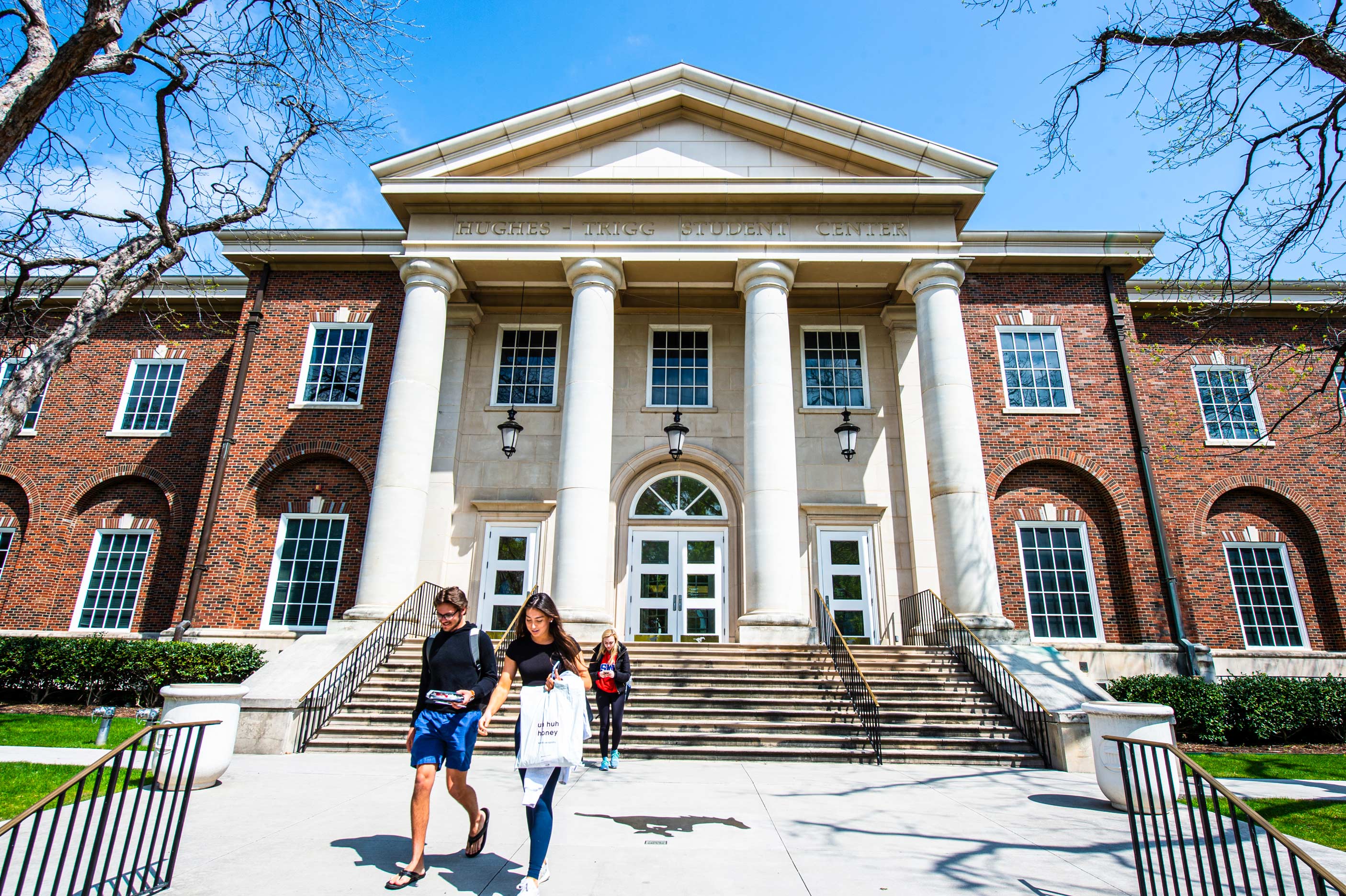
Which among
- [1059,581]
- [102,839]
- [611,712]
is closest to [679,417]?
[611,712]

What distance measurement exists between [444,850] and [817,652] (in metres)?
8.72

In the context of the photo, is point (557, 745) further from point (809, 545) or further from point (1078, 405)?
point (1078, 405)

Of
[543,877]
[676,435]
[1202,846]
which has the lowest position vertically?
[1202,846]

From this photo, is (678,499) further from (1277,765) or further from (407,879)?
(407,879)

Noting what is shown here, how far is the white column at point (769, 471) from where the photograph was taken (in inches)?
546

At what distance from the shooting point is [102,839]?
15.3 feet

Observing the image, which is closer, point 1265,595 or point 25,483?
point 1265,595

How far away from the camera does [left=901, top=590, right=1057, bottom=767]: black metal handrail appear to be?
408 inches

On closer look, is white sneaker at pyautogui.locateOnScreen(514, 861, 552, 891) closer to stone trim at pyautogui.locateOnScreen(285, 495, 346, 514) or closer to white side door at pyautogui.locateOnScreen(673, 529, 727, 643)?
white side door at pyautogui.locateOnScreen(673, 529, 727, 643)

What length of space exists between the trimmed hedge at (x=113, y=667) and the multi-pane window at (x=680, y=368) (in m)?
10.3

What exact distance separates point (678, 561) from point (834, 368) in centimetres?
619

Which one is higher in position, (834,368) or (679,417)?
(834,368)

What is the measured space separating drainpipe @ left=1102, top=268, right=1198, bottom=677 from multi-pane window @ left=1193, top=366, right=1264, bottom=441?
2.05 meters

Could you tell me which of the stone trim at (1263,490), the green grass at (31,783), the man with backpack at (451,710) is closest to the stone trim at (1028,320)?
the stone trim at (1263,490)
